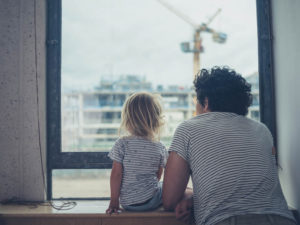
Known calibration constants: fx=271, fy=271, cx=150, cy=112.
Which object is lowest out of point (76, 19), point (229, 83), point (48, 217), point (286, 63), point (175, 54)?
point (48, 217)

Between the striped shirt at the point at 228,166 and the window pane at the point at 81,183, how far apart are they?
101 centimetres

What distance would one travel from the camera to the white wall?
1638 millimetres

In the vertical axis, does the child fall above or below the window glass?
below

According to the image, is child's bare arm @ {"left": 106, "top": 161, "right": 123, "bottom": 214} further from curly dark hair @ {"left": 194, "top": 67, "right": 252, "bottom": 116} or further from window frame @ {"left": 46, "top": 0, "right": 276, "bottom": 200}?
curly dark hair @ {"left": 194, "top": 67, "right": 252, "bottom": 116}

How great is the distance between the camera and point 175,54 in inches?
83.7

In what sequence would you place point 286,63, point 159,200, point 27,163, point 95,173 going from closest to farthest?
1. point 159,200
2. point 286,63
3. point 27,163
4. point 95,173

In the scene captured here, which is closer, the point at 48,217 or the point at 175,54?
the point at 48,217

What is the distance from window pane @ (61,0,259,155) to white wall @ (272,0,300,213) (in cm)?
20

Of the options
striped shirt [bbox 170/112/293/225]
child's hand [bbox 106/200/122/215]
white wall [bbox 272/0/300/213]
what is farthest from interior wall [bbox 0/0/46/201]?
white wall [bbox 272/0/300/213]

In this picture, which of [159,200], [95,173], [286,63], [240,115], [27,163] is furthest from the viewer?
[95,173]

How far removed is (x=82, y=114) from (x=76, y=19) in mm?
745

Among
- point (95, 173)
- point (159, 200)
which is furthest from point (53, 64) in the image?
point (159, 200)

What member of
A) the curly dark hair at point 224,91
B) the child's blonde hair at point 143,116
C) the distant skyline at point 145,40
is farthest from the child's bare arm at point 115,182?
the distant skyline at point 145,40

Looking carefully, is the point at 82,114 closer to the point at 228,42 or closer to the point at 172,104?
the point at 172,104
